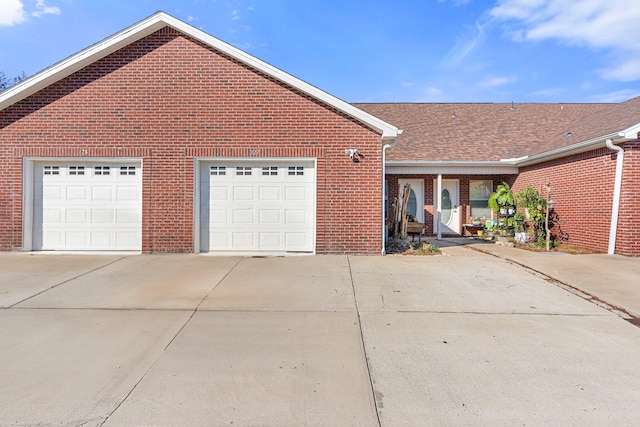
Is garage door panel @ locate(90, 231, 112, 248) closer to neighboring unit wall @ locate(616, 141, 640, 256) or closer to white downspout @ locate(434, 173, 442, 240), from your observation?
white downspout @ locate(434, 173, 442, 240)

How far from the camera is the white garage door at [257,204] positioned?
881 cm

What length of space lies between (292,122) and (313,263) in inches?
136

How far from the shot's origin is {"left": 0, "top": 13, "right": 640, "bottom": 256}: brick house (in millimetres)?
8609

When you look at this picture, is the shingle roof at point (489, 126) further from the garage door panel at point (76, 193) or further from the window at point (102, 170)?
the garage door panel at point (76, 193)

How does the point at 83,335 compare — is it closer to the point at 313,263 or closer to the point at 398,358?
the point at 398,358

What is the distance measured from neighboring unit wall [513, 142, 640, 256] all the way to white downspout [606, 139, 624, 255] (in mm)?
Answer: 78

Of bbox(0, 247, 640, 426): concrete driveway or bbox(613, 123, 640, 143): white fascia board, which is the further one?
bbox(613, 123, 640, 143): white fascia board

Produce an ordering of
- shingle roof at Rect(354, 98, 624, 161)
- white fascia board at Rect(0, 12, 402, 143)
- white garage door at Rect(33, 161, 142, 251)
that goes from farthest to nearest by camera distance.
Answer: shingle roof at Rect(354, 98, 624, 161)
white garage door at Rect(33, 161, 142, 251)
white fascia board at Rect(0, 12, 402, 143)

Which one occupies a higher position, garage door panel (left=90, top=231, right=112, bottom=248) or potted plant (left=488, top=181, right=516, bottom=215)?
potted plant (left=488, top=181, right=516, bottom=215)

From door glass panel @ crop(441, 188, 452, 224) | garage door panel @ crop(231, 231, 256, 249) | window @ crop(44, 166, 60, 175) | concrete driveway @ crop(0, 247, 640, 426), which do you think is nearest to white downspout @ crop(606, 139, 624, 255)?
concrete driveway @ crop(0, 247, 640, 426)

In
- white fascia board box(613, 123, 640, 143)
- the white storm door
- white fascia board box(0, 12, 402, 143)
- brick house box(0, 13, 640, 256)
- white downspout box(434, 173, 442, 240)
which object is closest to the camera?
white fascia board box(613, 123, 640, 143)

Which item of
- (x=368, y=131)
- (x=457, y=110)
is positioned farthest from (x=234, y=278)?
(x=457, y=110)

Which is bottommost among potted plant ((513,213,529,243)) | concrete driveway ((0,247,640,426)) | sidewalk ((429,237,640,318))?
concrete driveway ((0,247,640,426))

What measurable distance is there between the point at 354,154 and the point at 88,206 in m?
6.63
